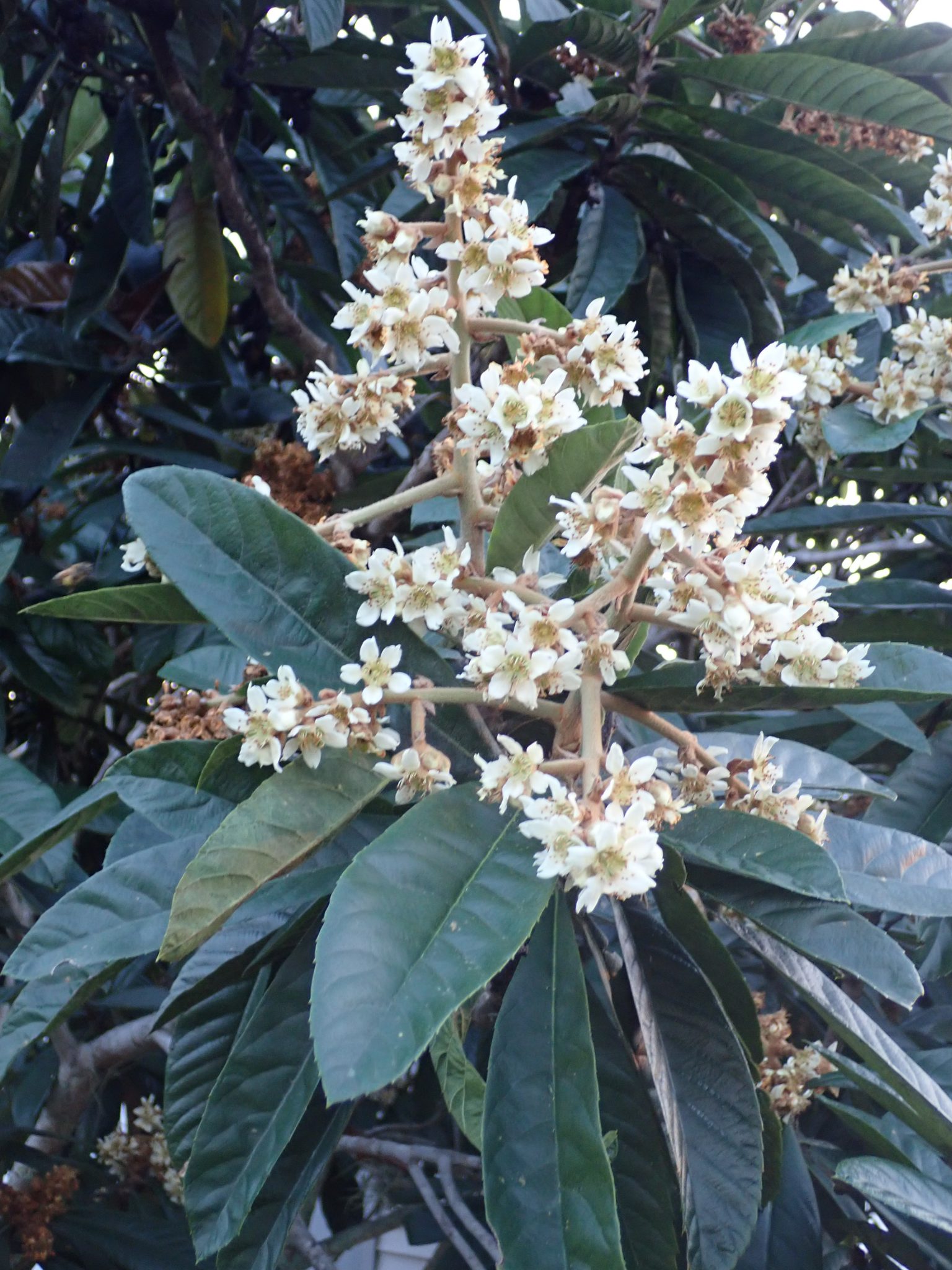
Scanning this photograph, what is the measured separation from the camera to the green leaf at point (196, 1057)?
88 cm

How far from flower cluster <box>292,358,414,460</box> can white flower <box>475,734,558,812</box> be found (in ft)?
0.99

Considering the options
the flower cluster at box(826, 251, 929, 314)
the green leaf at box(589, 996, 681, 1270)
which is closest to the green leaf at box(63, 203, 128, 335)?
the flower cluster at box(826, 251, 929, 314)

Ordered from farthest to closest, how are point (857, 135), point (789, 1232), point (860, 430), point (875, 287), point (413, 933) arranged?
1. point (857, 135)
2. point (875, 287)
3. point (860, 430)
4. point (789, 1232)
5. point (413, 933)

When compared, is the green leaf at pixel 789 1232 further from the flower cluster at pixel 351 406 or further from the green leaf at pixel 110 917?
the flower cluster at pixel 351 406

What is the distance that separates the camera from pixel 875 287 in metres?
1.43

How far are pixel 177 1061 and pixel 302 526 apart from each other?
0.45m

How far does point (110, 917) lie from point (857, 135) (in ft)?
4.73

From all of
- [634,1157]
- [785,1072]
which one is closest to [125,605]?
[634,1157]

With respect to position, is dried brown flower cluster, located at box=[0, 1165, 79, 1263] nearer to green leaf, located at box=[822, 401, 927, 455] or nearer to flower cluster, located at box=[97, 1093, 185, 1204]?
flower cluster, located at box=[97, 1093, 185, 1204]

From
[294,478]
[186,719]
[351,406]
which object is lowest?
[186,719]

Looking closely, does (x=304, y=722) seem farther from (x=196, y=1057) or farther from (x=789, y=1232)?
(x=789, y=1232)

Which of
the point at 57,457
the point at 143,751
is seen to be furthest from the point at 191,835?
the point at 57,457

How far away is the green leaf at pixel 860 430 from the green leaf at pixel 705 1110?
2.26 ft

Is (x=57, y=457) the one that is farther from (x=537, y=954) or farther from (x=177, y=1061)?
(x=537, y=954)
